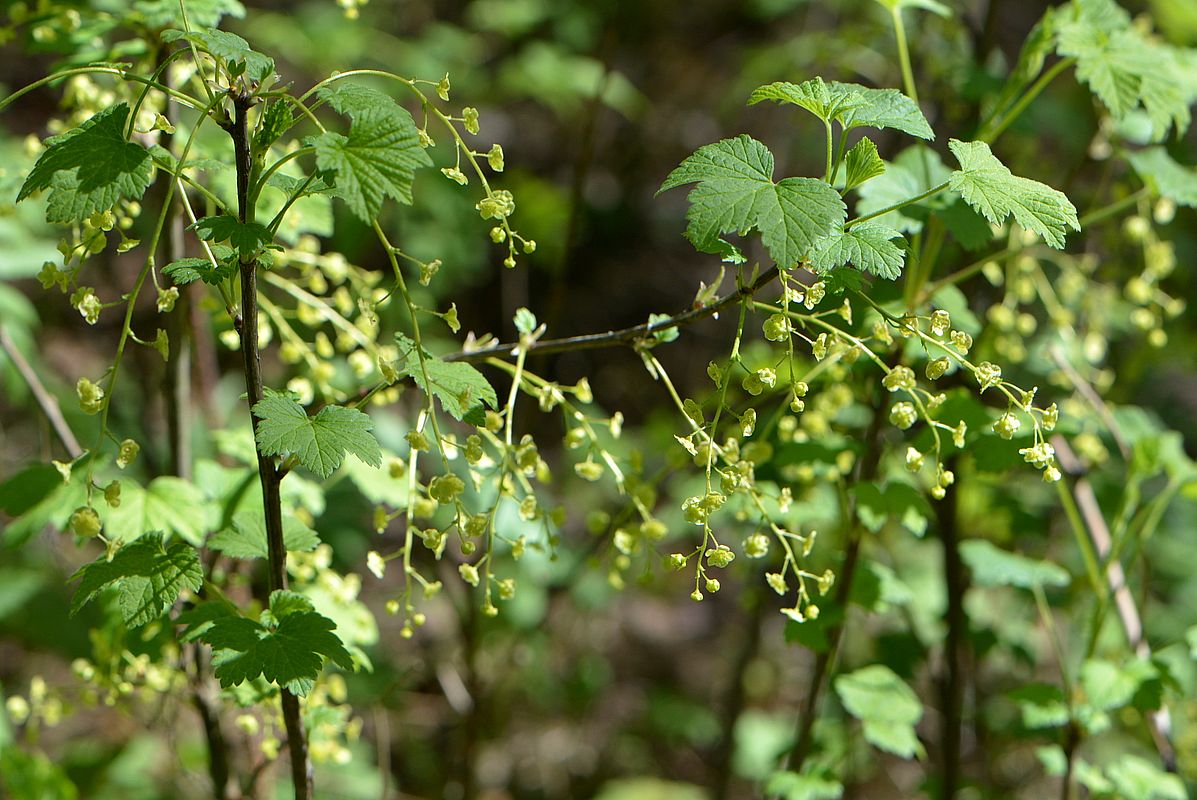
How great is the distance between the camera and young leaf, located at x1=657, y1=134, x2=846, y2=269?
934 millimetres

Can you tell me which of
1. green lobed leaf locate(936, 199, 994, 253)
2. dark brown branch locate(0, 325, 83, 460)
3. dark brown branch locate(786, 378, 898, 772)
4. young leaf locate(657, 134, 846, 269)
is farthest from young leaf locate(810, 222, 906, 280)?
dark brown branch locate(0, 325, 83, 460)

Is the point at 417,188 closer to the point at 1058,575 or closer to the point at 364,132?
the point at 1058,575

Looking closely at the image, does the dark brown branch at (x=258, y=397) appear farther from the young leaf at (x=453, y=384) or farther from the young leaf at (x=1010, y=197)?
the young leaf at (x=1010, y=197)

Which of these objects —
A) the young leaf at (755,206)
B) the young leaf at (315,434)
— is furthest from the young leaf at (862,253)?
the young leaf at (315,434)

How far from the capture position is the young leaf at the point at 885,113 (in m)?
1.05

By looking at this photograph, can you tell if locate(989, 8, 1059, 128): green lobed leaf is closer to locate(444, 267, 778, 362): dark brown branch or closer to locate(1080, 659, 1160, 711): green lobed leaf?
locate(444, 267, 778, 362): dark brown branch

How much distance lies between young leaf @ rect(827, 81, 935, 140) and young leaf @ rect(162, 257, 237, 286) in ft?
2.01

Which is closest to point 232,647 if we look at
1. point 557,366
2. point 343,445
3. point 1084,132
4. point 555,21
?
point 343,445

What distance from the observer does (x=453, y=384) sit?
3.60 feet

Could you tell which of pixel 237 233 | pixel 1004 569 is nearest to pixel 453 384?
pixel 237 233

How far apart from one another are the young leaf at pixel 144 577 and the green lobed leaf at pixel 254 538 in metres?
0.12

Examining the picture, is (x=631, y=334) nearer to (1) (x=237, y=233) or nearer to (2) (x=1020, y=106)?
(1) (x=237, y=233)

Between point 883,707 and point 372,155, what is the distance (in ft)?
4.00

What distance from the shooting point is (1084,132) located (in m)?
3.01
